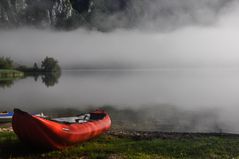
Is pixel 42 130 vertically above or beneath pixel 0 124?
above

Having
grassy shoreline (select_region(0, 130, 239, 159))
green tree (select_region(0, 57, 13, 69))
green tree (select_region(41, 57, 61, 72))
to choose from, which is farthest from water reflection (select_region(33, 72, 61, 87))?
grassy shoreline (select_region(0, 130, 239, 159))

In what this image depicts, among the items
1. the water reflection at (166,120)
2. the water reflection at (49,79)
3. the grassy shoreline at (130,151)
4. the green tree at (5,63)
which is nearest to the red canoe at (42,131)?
the grassy shoreline at (130,151)

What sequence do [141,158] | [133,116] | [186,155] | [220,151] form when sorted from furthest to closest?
[133,116] < [220,151] < [186,155] < [141,158]

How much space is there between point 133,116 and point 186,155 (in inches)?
1141

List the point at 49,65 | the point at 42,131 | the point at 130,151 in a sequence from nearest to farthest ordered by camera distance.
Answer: the point at 42,131 → the point at 130,151 → the point at 49,65

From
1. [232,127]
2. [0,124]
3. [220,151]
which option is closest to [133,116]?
[232,127]

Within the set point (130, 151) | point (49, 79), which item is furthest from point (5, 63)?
point (130, 151)

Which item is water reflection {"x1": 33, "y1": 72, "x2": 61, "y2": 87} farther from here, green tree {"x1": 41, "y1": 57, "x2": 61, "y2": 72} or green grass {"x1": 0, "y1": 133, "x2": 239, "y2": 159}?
green grass {"x1": 0, "y1": 133, "x2": 239, "y2": 159}

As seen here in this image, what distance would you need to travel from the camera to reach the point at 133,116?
149ft

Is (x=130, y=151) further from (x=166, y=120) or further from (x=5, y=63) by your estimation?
(x=5, y=63)

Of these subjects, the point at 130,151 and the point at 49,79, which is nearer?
the point at 130,151

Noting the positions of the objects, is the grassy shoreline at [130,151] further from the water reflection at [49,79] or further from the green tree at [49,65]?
the green tree at [49,65]

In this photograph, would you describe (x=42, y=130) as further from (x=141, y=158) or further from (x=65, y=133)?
(x=141, y=158)

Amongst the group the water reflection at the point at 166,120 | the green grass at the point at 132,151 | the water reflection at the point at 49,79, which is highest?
the water reflection at the point at 49,79
